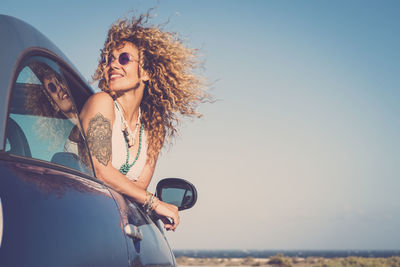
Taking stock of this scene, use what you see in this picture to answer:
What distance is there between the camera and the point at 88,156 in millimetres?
2154

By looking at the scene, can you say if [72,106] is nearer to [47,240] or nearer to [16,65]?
[16,65]

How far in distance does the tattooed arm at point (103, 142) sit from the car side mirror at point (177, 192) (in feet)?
1.20

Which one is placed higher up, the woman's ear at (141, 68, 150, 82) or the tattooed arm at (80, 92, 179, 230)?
the woman's ear at (141, 68, 150, 82)

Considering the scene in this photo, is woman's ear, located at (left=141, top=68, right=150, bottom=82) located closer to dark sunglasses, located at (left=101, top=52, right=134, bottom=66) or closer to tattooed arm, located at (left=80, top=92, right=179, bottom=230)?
dark sunglasses, located at (left=101, top=52, right=134, bottom=66)

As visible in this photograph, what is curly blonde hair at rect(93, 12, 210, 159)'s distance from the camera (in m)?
3.49

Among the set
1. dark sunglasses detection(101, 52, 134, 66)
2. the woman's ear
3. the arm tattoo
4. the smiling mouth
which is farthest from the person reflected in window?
the woman's ear

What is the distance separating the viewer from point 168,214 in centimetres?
290

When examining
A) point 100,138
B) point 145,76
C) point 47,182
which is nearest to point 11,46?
point 47,182

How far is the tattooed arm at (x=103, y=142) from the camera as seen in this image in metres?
2.42

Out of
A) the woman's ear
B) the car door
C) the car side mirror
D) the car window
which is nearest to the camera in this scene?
the car door

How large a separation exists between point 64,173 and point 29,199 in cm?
39

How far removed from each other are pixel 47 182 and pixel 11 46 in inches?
16.8

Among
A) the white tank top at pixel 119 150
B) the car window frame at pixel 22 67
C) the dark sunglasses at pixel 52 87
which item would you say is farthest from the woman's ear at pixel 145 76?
the dark sunglasses at pixel 52 87

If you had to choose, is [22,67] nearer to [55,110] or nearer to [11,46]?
[11,46]
